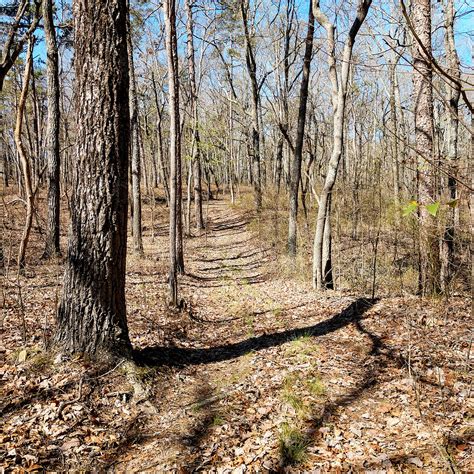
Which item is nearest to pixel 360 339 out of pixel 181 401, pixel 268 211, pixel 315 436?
pixel 315 436

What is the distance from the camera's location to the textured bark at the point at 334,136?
702 centimetres

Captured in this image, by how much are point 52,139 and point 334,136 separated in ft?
23.7

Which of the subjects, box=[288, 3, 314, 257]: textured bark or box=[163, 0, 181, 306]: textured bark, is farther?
box=[288, 3, 314, 257]: textured bark

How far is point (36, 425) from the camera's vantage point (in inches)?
131

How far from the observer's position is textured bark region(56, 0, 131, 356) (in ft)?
12.9

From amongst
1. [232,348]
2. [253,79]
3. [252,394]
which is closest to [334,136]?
[232,348]

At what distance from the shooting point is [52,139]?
9.92 m

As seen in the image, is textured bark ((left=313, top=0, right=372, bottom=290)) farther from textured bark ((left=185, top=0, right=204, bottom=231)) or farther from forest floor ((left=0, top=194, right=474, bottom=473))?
textured bark ((left=185, top=0, right=204, bottom=231))

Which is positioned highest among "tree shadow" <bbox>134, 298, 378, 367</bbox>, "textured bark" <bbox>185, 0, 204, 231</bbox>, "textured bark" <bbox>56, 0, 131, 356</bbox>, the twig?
"textured bark" <bbox>185, 0, 204, 231</bbox>

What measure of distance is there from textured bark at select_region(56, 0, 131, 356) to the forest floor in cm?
45

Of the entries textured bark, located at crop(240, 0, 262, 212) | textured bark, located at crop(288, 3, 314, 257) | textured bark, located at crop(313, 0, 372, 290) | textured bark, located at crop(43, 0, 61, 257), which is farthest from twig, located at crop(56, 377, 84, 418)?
textured bark, located at crop(240, 0, 262, 212)

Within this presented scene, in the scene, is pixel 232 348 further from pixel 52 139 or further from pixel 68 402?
pixel 52 139

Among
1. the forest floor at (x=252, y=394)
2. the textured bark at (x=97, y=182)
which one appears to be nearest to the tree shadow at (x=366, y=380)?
the forest floor at (x=252, y=394)

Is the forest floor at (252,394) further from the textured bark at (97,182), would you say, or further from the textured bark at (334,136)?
the textured bark at (334,136)
